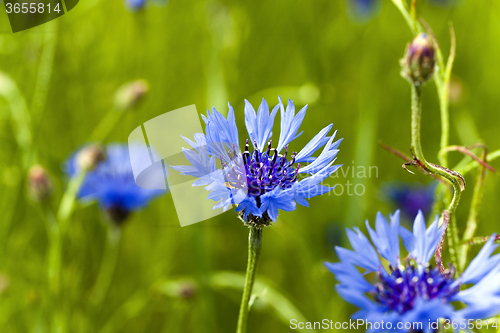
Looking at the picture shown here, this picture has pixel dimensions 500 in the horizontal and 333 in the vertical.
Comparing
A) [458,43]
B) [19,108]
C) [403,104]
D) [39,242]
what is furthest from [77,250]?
[458,43]

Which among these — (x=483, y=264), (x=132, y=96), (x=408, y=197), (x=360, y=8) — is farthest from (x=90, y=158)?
(x=360, y=8)

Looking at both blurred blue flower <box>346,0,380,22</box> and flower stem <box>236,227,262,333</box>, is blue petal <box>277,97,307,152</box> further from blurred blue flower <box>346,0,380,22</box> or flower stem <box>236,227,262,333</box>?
blurred blue flower <box>346,0,380,22</box>

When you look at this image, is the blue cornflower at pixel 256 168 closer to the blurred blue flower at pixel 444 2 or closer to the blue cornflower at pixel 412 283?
the blue cornflower at pixel 412 283

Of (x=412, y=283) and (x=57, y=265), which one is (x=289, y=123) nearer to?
(x=412, y=283)

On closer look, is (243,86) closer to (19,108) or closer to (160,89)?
(160,89)

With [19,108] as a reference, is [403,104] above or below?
below

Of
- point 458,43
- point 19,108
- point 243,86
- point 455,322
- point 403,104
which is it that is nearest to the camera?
point 455,322

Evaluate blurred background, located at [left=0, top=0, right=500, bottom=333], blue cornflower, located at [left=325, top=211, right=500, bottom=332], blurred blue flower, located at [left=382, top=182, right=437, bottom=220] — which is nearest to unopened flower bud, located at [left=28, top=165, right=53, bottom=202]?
blurred background, located at [left=0, top=0, right=500, bottom=333]
